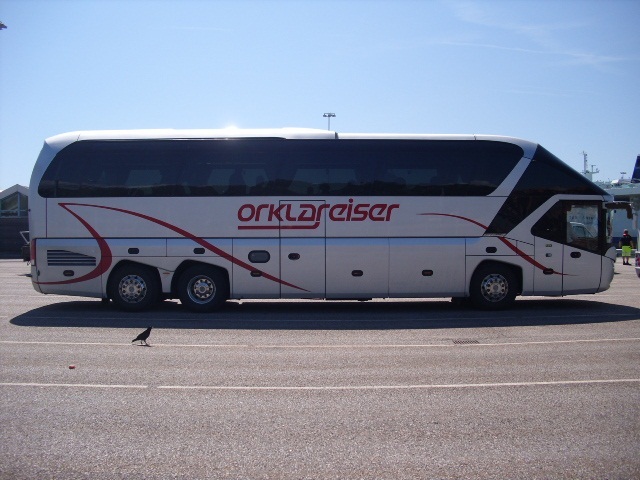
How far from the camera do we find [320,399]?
7258mm

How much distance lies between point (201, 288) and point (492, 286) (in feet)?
21.1

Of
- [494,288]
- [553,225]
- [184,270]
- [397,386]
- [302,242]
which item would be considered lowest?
[397,386]

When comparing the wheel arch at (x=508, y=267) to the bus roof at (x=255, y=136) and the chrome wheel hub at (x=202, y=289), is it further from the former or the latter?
the chrome wheel hub at (x=202, y=289)

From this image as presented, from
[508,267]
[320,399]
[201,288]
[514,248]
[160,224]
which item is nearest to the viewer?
[320,399]

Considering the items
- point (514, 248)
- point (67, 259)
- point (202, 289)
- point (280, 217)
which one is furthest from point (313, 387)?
point (67, 259)

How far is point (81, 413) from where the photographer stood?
6.64 m

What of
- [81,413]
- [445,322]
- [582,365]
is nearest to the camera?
[81,413]

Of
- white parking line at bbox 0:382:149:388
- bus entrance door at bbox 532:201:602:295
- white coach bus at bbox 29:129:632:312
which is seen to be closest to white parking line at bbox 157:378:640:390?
white parking line at bbox 0:382:149:388

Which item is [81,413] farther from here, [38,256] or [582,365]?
[38,256]

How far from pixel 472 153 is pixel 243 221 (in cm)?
526

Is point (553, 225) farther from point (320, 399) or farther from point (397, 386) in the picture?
point (320, 399)

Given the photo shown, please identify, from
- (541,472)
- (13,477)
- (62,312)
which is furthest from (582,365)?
(62,312)

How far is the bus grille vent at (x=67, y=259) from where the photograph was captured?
48.5ft

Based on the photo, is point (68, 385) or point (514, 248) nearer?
point (68, 385)
